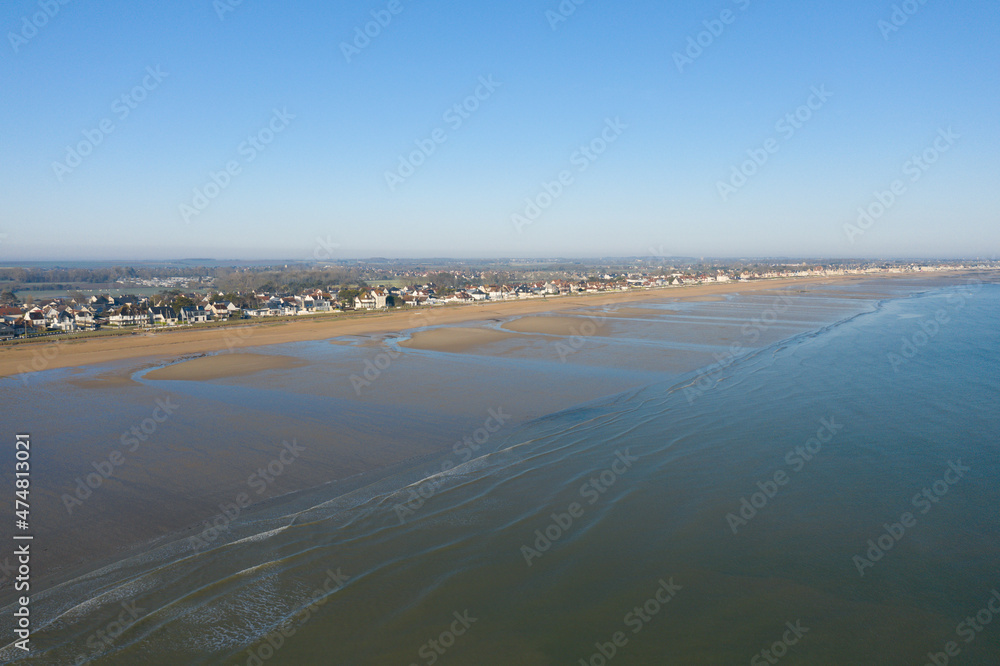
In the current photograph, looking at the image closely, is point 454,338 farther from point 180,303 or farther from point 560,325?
point 180,303

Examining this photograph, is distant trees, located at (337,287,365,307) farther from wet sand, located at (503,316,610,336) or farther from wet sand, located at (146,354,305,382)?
wet sand, located at (146,354,305,382)

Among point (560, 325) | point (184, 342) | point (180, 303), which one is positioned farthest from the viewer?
point (180, 303)

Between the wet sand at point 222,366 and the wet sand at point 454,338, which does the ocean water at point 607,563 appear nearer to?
the wet sand at point 222,366

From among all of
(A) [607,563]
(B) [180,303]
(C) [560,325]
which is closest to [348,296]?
(B) [180,303]

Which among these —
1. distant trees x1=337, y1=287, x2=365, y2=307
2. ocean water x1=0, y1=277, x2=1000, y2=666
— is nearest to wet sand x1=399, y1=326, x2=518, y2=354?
ocean water x1=0, y1=277, x2=1000, y2=666

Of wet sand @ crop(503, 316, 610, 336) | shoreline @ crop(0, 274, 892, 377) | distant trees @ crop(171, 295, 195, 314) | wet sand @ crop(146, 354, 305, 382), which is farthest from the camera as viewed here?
distant trees @ crop(171, 295, 195, 314)

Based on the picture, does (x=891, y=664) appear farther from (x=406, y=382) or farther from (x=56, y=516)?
(x=406, y=382)

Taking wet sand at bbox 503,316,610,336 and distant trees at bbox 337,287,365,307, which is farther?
distant trees at bbox 337,287,365,307

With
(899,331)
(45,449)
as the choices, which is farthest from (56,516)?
(899,331)

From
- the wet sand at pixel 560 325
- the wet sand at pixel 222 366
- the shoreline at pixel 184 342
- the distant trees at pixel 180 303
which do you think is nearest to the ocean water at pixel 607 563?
the wet sand at pixel 222 366
